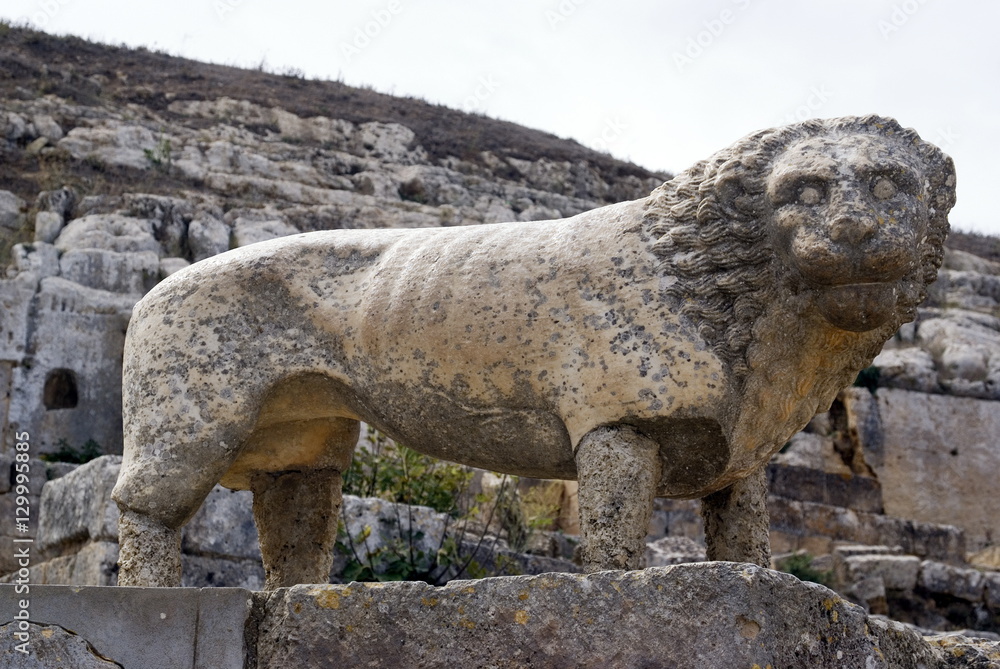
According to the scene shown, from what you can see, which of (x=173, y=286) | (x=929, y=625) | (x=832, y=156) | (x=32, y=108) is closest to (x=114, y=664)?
(x=173, y=286)

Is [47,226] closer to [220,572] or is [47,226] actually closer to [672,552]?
[672,552]

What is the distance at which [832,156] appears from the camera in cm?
428

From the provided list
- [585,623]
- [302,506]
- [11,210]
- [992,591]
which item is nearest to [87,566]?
[302,506]

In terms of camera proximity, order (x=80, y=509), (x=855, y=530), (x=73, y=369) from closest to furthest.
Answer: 1. (x=80, y=509)
2. (x=73, y=369)
3. (x=855, y=530)

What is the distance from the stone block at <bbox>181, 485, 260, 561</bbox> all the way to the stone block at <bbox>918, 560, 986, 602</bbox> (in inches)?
411

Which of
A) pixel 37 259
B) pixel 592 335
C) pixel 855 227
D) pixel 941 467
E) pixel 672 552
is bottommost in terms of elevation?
pixel 672 552

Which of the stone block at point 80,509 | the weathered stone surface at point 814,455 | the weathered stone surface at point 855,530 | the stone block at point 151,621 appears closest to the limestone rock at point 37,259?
the stone block at point 80,509

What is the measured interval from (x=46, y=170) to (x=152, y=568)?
19.0 m

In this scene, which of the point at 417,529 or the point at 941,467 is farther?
the point at 941,467

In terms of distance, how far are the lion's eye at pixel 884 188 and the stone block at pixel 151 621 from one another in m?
2.52

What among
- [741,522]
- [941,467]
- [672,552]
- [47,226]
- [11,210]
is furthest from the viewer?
[941,467]

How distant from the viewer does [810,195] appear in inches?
167

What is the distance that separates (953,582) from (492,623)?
13.2 metres

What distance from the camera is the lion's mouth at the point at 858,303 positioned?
4.18 m
